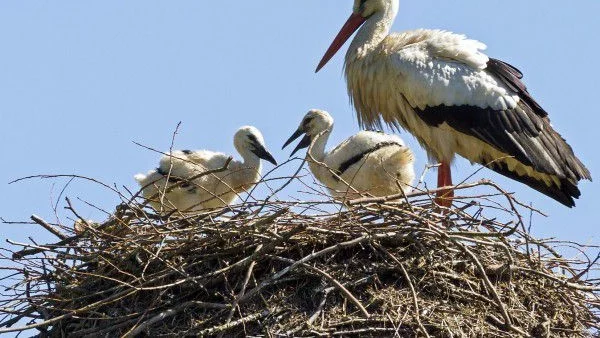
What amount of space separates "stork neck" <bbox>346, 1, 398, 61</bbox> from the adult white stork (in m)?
0.10

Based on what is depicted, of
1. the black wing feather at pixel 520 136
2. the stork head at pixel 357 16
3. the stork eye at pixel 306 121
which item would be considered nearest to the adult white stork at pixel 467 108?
the black wing feather at pixel 520 136

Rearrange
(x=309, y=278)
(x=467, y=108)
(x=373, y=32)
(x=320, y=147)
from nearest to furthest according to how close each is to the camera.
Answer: (x=309, y=278) < (x=320, y=147) < (x=467, y=108) < (x=373, y=32)

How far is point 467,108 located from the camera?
8094mm

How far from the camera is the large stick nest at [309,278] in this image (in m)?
5.77

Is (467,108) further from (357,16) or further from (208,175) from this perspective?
(208,175)

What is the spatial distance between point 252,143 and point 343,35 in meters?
1.34

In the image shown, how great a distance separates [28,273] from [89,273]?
1.20 ft

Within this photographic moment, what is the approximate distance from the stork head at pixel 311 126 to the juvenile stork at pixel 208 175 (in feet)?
0.71

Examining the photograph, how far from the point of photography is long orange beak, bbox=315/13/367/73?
8.91m

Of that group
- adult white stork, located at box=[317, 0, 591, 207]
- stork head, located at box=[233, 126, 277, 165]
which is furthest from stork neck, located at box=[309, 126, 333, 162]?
adult white stork, located at box=[317, 0, 591, 207]

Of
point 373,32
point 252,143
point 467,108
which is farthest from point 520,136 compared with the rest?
point 252,143

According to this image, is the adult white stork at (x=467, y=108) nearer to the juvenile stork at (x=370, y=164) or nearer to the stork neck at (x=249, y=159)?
→ the juvenile stork at (x=370, y=164)

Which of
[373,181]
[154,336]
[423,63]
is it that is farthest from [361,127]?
[154,336]

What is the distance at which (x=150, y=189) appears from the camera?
7660 mm
